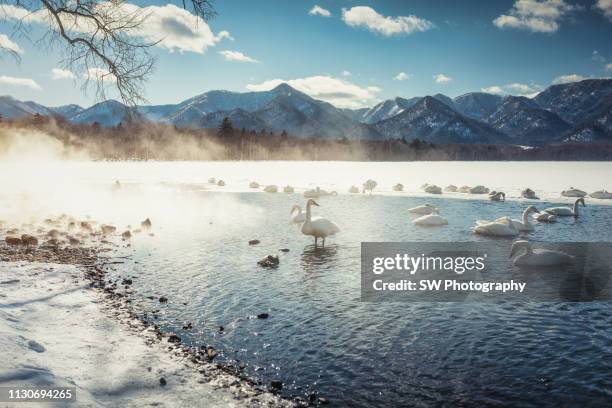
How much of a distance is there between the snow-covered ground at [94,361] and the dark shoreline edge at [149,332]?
32 millimetres

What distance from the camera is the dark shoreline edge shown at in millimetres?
5738

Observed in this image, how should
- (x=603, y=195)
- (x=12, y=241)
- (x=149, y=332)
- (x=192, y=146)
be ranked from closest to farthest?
1. (x=149, y=332)
2. (x=12, y=241)
3. (x=603, y=195)
4. (x=192, y=146)

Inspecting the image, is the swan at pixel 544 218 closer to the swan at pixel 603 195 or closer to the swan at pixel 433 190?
the swan at pixel 603 195

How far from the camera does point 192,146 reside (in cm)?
11075

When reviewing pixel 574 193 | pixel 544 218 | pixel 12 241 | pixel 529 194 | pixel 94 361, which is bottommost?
pixel 94 361

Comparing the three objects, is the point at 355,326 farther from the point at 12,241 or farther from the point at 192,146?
the point at 192,146

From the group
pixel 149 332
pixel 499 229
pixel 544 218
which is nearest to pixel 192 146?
pixel 544 218

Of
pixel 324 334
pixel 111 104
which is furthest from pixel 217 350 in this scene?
pixel 111 104

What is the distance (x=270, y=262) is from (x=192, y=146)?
341ft

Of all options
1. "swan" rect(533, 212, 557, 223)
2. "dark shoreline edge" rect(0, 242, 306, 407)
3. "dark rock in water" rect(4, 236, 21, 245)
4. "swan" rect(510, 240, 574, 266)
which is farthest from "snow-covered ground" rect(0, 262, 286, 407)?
"swan" rect(533, 212, 557, 223)

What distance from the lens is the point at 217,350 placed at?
7121mm

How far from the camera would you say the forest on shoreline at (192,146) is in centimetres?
10031

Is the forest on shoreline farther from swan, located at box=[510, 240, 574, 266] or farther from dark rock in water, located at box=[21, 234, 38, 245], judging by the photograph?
swan, located at box=[510, 240, 574, 266]

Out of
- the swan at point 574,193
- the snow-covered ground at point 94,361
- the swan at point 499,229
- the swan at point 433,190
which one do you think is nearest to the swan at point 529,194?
the swan at point 574,193
